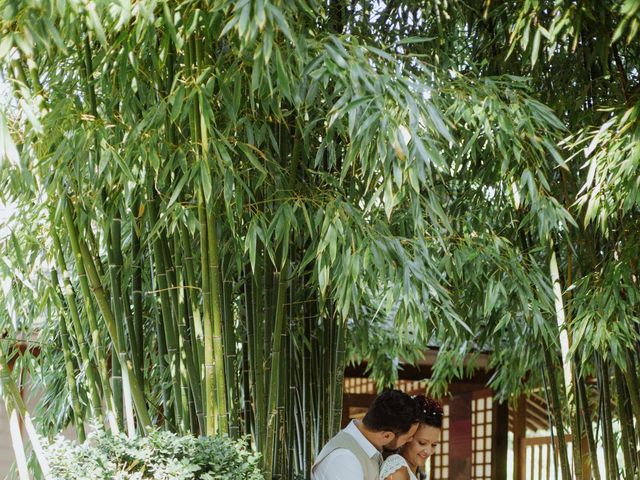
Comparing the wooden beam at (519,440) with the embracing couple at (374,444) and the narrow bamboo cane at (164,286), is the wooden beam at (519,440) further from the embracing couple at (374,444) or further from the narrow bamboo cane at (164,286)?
the narrow bamboo cane at (164,286)

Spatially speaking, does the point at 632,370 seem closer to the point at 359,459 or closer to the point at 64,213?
the point at 359,459

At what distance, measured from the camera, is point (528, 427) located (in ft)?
32.8

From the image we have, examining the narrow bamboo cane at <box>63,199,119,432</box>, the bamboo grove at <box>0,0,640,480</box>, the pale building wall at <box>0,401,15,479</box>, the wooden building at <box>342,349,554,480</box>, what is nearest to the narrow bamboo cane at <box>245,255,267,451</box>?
the bamboo grove at <box>0,0,640,480</box>

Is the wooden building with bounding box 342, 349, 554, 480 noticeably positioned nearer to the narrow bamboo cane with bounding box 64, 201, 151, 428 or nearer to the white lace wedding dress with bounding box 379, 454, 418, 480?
the white lace wedding dress with bounding box 379, 454, 418, 480

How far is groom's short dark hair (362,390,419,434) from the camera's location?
307cm

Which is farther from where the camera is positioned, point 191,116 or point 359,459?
point 359,459

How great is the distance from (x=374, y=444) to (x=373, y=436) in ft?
0.11

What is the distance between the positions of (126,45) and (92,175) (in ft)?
1.31

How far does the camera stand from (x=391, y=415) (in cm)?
307

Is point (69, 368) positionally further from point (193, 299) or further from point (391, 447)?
point (391, 447)

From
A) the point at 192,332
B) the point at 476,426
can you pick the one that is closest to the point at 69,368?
the point at 192,332

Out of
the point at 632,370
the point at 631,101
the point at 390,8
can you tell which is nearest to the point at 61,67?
the point at 390,8

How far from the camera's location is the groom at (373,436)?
298 centimetres

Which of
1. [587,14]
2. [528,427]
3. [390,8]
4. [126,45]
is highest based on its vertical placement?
[390,8]
